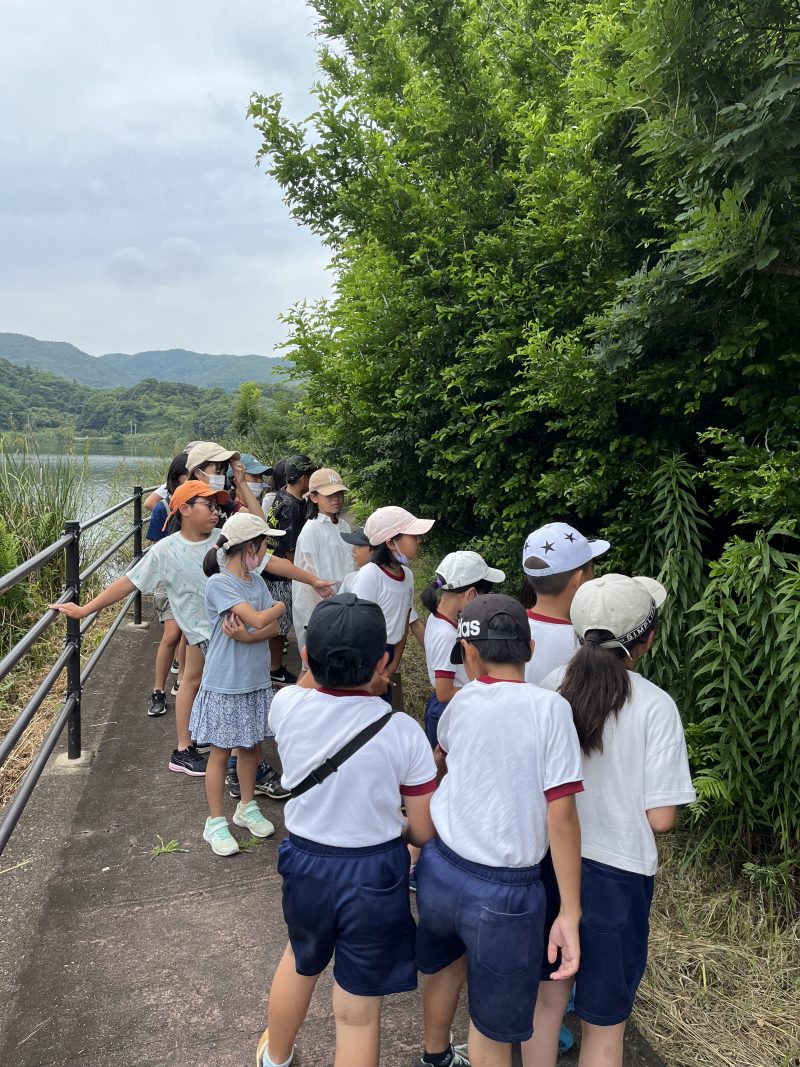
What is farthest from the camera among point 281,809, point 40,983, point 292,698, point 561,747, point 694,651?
point 281,809

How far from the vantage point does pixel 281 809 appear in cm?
345

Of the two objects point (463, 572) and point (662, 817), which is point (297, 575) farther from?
point (662, 817)

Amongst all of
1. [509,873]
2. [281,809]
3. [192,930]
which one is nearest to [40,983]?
[192,930]

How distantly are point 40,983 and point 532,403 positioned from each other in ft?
9.74

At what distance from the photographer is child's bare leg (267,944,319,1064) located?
192cm

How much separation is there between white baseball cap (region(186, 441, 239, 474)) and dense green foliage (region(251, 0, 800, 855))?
109cm

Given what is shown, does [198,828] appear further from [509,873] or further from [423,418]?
[423,418]

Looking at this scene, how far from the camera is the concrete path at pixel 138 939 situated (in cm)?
211

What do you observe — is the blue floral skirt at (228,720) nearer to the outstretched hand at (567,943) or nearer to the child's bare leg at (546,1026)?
the child's bare leg at (546,1026)

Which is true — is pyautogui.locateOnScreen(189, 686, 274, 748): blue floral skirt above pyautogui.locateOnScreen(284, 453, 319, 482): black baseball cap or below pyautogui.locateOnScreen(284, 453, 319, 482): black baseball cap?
below

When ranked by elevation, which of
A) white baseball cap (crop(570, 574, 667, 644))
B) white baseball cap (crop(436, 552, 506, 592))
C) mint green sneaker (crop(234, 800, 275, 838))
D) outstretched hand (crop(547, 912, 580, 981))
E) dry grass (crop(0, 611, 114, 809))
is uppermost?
white baseball cap (crop(570, 574, 667, 644))

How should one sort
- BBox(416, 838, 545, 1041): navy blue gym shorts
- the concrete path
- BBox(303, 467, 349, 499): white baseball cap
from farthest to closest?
BBox(303, 467, 349, 499): white baseball cap
the concrete path
BBox(416, 838, 545, 1041): navy blue gym shorts

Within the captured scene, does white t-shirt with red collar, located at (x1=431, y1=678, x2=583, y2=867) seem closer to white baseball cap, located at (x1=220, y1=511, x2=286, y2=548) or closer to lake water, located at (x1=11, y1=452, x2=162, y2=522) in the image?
white baseball cap, located at (x1=220, y1=511, x2=286, y2=548)

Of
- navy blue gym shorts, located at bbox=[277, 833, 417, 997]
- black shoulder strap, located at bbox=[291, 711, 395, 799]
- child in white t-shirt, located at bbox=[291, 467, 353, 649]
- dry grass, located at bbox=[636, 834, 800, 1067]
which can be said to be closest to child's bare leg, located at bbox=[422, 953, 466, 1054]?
navy blue gym shorts, located at bbox=[277, 833, 417, 997]
